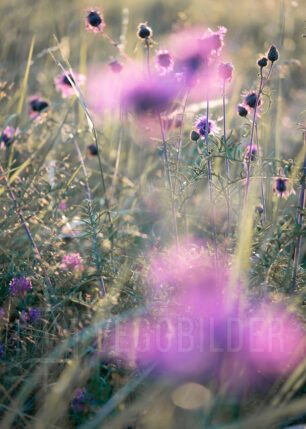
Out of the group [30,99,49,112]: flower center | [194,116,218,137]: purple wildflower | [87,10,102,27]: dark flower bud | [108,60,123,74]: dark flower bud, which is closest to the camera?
[194,116,218,137]: purple wildflower

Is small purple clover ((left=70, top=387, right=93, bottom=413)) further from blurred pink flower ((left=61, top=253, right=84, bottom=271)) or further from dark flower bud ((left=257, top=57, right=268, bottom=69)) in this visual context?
dark flower bud ((left=257, top=57, right=268, bottom=69))

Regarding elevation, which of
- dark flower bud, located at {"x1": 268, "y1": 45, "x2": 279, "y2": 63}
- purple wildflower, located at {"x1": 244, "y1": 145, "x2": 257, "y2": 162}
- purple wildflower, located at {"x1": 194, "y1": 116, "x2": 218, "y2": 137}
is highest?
dark flower bud, located at {"x1": 268, "y1": 45, "x2": 279, "y2": 63}

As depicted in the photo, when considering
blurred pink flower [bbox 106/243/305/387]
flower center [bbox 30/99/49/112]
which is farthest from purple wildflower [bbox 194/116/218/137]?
flower center [bbox 30/99/49/112]

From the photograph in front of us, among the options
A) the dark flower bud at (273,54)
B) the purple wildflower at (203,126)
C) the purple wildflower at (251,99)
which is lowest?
the purple wildflower at (203,126)

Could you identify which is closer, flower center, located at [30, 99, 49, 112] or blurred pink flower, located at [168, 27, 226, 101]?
blurred pink flower, located at [168, 27, 226, 101]

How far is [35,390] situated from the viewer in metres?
1.42

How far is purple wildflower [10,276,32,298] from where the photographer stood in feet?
5.23

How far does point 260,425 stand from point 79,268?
2.24 feet

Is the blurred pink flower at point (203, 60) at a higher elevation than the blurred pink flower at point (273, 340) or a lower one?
higher

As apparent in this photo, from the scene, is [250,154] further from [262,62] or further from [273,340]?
[273,340]

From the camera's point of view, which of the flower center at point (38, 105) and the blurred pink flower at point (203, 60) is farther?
the flower center at point (38, 105)

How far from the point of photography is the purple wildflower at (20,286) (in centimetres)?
159

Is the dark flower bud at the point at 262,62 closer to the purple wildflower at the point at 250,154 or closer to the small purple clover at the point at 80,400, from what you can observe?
the purple wildflower at the point at 250,154

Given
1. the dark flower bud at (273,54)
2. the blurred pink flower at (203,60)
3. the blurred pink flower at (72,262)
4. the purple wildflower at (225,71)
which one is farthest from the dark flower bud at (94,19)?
the blurred pink flower at (72,262)
